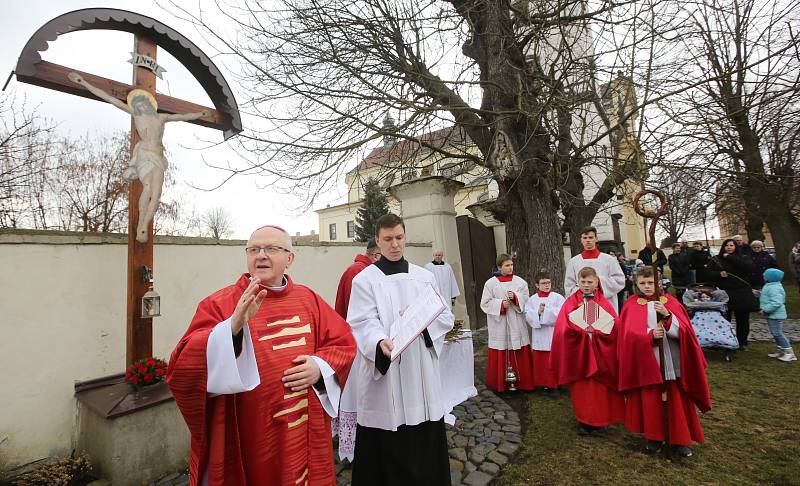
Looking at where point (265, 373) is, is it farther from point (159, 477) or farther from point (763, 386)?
point (763, 386)

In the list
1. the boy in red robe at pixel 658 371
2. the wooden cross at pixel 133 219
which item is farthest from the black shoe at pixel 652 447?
the wooden cross at pixel 133 219

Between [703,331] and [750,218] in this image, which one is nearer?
[703,331]

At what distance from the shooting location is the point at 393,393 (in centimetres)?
258

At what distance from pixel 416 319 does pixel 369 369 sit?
59 centimetres

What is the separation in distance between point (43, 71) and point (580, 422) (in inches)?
243

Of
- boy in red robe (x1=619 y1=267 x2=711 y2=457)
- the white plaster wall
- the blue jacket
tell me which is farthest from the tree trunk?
the white plaster wall

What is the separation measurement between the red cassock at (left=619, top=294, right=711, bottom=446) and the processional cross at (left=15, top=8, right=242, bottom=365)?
186 inches

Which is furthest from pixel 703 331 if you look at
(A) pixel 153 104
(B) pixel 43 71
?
(B) pixel 43 71

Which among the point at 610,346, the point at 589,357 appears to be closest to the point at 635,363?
the point at 610,346

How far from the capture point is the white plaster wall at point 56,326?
124 inches

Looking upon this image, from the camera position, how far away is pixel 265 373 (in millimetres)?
1934

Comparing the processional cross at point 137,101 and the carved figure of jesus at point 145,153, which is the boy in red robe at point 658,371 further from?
the carved figure of jesus at point 145,153

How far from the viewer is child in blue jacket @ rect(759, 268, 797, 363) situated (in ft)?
19.2

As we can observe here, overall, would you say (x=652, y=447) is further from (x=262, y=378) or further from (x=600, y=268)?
(x=262, y=378)
